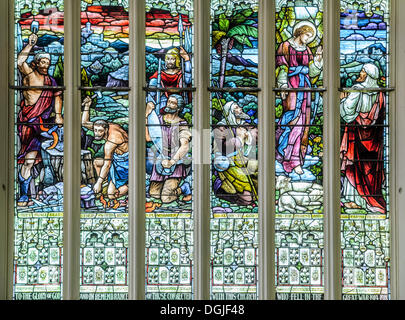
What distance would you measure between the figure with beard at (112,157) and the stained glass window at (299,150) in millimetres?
1526

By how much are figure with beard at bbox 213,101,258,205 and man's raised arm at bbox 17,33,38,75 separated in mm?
1970

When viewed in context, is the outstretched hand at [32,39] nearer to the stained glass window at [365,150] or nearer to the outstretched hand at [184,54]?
the outstretched hand at [184,54]

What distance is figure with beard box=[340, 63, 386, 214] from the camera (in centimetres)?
433

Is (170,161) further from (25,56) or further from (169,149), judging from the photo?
(25,56)

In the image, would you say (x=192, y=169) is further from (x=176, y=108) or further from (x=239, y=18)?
(x=239, y=18)

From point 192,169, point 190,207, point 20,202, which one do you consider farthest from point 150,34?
point 20,202

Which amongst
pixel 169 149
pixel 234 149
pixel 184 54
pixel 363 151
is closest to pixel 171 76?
pixel 184 54

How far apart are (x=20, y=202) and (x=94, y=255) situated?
892 millimetres

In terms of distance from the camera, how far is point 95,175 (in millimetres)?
4285

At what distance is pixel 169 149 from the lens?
14.1 feet

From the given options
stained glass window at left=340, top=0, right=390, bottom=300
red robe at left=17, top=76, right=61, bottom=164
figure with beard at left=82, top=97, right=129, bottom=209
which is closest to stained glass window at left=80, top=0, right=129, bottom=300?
figure with beard at left=82, top=97, right=129, bottom=209

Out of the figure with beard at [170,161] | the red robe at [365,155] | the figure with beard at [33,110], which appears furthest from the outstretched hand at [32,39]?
the red robe at [365,155]

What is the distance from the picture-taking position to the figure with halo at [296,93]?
14.3ft

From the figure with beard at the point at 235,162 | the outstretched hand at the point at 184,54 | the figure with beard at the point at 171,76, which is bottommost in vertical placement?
the figure with beard at the point at 235,162
